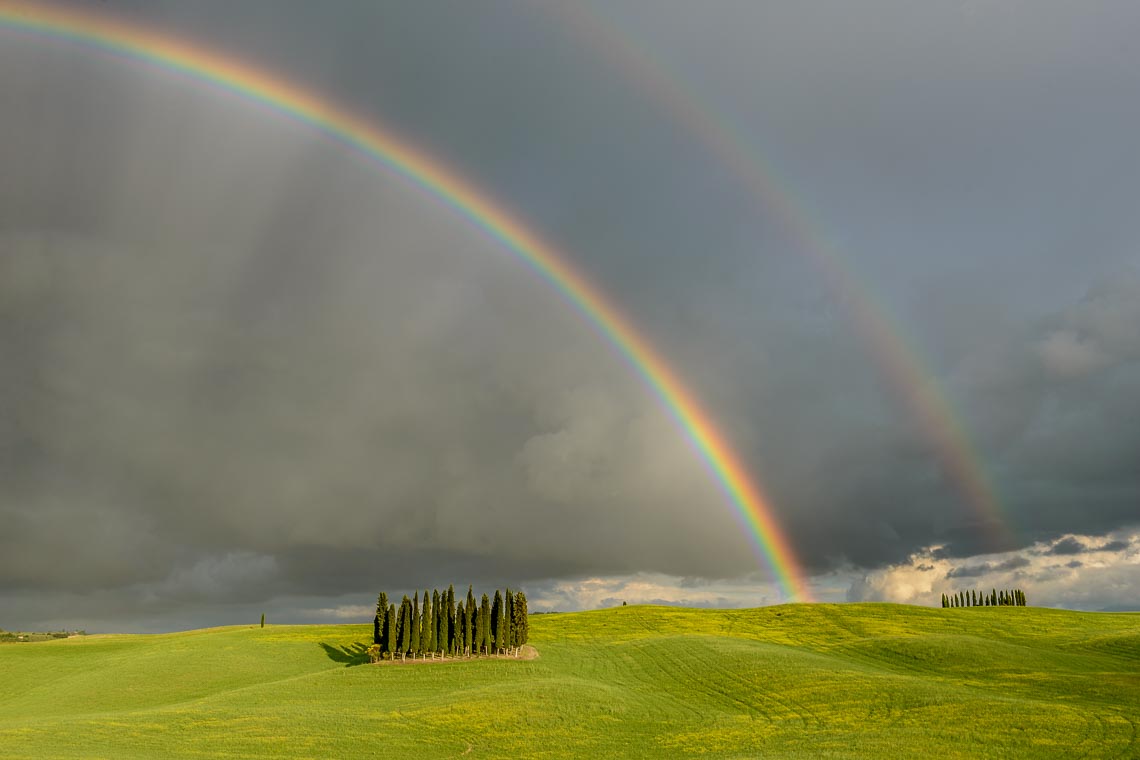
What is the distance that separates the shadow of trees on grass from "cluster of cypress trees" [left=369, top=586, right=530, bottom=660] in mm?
7305

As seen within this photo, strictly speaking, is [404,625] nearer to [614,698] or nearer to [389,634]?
[389,634]

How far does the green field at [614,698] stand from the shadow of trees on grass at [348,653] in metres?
0.58

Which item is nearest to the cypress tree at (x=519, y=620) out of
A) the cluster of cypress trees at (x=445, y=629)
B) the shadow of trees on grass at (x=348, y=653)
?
the cluster of cypress trees at (x=445, y=629)

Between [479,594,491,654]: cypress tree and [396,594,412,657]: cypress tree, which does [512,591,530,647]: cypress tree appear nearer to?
[479,594,491,654]: cypress tree

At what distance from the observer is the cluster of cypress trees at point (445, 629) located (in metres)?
92.4

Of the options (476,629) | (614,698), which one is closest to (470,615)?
(476,629)

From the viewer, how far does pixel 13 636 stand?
6841 inches

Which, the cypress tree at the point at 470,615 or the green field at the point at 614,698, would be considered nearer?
the green field at the point at 614,698

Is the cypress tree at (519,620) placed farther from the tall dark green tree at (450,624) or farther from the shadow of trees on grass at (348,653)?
the shadow of trees on grass at (348,653)

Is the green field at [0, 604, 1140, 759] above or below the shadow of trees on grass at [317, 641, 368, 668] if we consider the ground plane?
above

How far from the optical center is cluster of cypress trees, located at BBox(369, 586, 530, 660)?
303 feet

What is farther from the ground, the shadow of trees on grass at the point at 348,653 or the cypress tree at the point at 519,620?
the cypress tree at the point at 519,620

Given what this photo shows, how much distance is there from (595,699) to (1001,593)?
158 m

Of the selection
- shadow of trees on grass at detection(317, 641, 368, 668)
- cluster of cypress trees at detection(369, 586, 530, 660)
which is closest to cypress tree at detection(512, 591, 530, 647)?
cluster of cypress trees at detection(369, 586, 530, 660)
